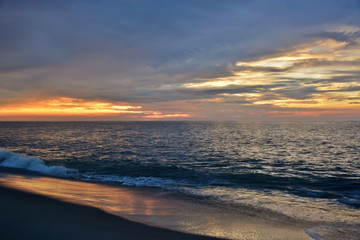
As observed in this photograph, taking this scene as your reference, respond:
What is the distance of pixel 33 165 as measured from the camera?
67.8ft

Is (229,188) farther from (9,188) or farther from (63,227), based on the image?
(9,188)

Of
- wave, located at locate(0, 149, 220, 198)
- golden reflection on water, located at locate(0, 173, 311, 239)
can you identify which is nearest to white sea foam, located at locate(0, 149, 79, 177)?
wave, located at locate(0, 149, 220, 198)

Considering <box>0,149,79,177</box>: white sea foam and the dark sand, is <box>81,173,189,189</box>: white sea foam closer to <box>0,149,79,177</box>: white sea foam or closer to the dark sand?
<box>0,149,79,177</box>: white sea foam

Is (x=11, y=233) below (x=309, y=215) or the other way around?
the other way around

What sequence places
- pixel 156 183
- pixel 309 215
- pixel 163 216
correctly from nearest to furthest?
pixel 163 216
pixel 309 215
pixel 156 183

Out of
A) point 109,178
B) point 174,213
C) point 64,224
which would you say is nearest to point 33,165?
point 109,178

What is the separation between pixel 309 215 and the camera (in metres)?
9.31

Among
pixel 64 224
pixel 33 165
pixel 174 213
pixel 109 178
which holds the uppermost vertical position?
pixel 64 224

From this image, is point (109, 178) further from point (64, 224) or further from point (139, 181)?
point (64, 224)

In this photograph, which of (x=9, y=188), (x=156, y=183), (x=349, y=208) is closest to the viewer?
(x=349, y=208)

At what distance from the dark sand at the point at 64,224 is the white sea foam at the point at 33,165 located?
888 cm

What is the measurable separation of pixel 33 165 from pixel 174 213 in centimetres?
1753

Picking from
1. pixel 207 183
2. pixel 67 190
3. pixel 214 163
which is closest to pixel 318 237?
pixel 207 183

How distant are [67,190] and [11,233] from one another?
6.18m
